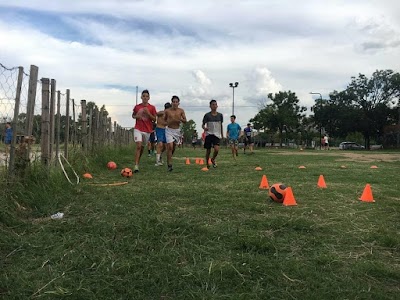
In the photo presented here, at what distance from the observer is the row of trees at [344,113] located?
5622 centimetres

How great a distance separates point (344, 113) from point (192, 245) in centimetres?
5864

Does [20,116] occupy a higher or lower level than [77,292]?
higher

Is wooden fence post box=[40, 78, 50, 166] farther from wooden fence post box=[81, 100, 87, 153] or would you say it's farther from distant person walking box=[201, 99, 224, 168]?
distant person walking box=[201, 99, 224, 168]

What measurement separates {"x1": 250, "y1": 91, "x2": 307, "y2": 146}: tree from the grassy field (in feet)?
189

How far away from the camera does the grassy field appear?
9.45ft

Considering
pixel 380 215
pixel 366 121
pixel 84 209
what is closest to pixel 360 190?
pixel 380 215

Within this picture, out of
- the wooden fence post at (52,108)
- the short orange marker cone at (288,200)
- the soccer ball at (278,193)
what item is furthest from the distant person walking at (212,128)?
the short orange marker cone at (288,200)

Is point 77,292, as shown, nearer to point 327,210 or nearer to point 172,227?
point 172,227

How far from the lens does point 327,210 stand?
5.18m

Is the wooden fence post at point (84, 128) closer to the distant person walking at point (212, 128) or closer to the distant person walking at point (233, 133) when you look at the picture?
the distant person walking at point (212, 128)

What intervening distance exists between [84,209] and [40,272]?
6.47 feet

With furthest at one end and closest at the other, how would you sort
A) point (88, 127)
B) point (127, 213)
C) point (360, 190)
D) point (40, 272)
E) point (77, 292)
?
point (88, 127) < point (360, 190) < point (127, 213) < point (40, 272) < point (77, 292)

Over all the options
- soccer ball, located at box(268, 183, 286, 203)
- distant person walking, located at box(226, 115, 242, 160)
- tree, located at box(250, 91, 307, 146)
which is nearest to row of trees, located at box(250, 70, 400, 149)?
tree, located at box(250, 91, 307, 146)

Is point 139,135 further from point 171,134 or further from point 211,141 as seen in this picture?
point 211,141
